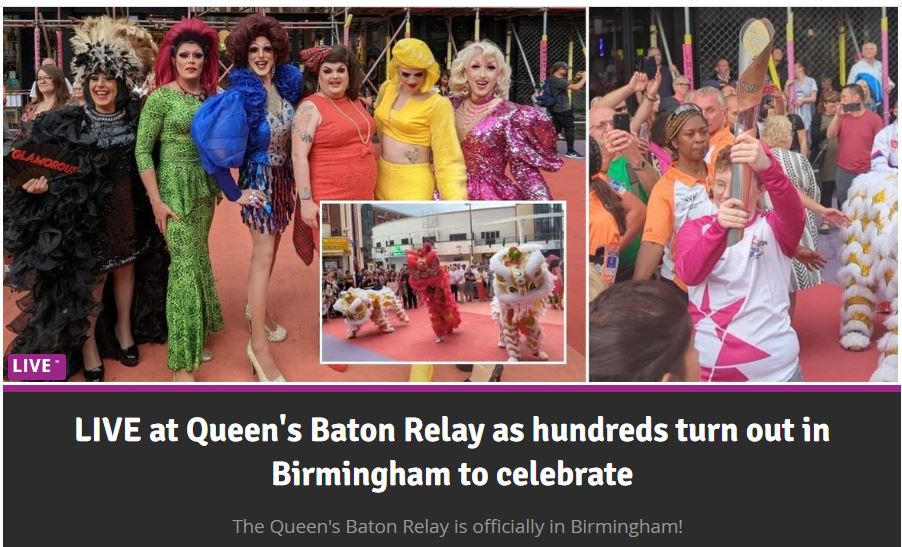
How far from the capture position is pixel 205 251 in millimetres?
4133

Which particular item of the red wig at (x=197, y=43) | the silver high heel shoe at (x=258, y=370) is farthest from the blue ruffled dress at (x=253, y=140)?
the silver high heel shoe at (x=258, y=370)

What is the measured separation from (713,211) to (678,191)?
0.17 metres

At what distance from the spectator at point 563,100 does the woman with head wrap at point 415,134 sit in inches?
34.8

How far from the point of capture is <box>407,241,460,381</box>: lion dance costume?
13.2 feet

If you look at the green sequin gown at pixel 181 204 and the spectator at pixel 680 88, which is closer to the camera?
the green sequin gown at pixel 181 204

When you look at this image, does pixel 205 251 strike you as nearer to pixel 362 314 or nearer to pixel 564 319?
pixel 362 314

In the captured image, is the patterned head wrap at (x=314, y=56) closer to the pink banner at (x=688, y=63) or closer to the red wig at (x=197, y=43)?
the red wig at (x=197, y=43)

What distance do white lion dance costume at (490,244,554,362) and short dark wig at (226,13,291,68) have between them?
1.21 metres

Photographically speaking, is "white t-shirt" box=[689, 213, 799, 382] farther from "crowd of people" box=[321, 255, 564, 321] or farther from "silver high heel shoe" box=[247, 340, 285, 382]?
"silver high heel shoe" box=[247, 340, 285, 382]

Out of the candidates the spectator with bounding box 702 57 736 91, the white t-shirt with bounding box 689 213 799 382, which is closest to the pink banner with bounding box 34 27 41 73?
the spectator with bounding box 702 57 736 91

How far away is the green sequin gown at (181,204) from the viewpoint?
152 inches

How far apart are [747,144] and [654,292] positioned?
2.36 ft

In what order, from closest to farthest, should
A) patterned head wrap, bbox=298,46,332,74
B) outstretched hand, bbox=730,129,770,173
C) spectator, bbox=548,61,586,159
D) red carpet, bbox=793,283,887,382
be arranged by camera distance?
patterned head wrap, bbox=298,46,332,74
outstretched hand, bbox=730,129,770,173
red carpet, bbox=793,283,887,382
spectator, bbox=548,61,586,159

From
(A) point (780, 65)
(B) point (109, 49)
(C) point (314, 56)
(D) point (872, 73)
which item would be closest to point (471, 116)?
(C) point (314, 56)
